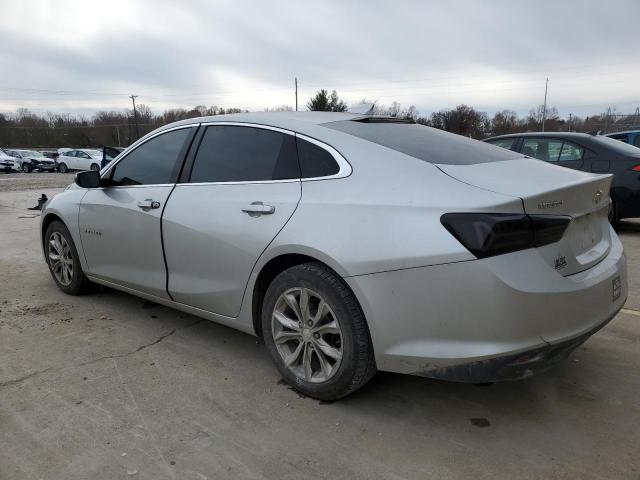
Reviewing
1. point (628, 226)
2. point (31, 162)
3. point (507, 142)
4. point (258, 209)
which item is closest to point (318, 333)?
point (258, 209)

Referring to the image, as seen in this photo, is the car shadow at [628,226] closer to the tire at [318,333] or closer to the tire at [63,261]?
the tire at [318,333]

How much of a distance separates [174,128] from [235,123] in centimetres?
64

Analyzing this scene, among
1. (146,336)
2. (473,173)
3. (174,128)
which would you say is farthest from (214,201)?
(473,173)

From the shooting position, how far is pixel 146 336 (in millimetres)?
3826

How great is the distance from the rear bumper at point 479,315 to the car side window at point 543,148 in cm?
582

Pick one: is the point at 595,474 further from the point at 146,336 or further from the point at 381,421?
the point at 146,336

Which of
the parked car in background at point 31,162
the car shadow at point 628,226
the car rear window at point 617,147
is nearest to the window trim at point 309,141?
the car rear window at point 617,147

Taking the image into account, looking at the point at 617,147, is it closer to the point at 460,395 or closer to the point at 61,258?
the point at 460,395

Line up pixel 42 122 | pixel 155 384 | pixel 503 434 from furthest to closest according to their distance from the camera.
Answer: pixel 42 122 → pixel 155 384 → pixel 503 434

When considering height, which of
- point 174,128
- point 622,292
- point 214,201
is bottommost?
point 622,292

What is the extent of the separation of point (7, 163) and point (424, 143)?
1431 inches

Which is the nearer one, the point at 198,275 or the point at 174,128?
the point at 198,275

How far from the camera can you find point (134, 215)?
3768mm

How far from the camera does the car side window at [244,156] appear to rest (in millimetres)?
3016
